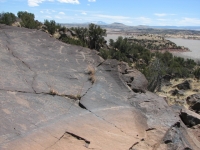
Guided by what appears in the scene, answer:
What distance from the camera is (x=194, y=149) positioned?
6.83 metres

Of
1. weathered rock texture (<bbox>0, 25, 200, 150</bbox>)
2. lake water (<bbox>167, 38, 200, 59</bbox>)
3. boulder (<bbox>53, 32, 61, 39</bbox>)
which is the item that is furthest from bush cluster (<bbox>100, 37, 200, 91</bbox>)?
weathered rock texture (<bbox>0, 25, 200, 150</bbox>)

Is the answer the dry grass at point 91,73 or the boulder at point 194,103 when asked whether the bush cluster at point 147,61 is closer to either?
the boulder at point 194,103

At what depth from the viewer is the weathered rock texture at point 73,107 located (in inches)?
216

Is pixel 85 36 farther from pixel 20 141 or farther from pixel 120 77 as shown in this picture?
pixel 20 141

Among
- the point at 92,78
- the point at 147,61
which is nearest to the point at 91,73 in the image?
the point at 92,78

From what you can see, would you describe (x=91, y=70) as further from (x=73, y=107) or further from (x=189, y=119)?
(x=189, y=119)

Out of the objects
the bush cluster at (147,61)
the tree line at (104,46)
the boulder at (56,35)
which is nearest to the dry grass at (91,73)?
the bush cluster at (147,61)

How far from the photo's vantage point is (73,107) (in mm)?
6664

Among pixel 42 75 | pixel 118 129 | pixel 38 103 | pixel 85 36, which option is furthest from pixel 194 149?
pixel 85 36

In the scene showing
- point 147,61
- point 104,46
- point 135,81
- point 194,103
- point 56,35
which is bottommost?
point 147,61

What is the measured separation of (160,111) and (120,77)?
78.7 inches

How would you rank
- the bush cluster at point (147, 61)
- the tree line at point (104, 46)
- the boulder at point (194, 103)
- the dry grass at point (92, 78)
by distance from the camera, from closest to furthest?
the dry grass at point (92, 78)
the boulder at point (194, 103)
the bush cluster at point (147, 61)
the tree line at point (104, 46)

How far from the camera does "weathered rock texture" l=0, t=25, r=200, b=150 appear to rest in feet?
18.0

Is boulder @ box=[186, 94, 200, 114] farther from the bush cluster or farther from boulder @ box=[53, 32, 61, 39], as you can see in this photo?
boulder @ box=[53, 32, 61, 39]
